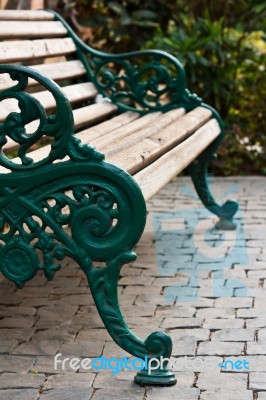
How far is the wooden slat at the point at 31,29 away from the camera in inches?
194

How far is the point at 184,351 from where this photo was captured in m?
3.71

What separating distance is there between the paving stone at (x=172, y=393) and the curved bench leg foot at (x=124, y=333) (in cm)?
3

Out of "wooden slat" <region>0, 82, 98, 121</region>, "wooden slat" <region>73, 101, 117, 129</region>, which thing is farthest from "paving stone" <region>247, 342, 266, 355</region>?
"wooden slat" <region>73, 101, 117, 129</region>

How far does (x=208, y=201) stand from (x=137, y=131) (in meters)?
1.17

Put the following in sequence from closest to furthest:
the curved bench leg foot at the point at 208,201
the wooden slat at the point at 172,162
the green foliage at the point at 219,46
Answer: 1. the wooden slat at the point at 172,162
2. the curved bench leg foot at the point at 208,201
3. the green foliage at the point at 219,46

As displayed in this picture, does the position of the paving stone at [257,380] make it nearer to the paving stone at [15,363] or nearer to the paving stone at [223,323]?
the paving stone at [223,323]

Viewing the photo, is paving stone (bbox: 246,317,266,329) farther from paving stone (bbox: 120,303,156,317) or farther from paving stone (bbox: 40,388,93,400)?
paving stone (bbox: 40,388,93,400)

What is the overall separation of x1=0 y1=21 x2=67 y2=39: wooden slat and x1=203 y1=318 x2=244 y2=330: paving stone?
1.85 metres

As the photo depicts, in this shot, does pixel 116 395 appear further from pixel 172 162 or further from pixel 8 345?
pixel 172 162

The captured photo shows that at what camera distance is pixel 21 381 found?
3.45 meters

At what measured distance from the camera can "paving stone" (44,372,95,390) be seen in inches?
134

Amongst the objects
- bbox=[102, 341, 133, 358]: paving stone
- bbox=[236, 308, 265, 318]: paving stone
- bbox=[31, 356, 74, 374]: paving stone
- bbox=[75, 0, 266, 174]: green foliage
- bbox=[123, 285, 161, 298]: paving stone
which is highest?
bbox=[75, 0, 266, 174]: green foliage

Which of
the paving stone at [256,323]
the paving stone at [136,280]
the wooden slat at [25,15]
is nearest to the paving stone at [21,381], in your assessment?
the paving stone at [256,323]

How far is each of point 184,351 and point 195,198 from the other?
295cm
